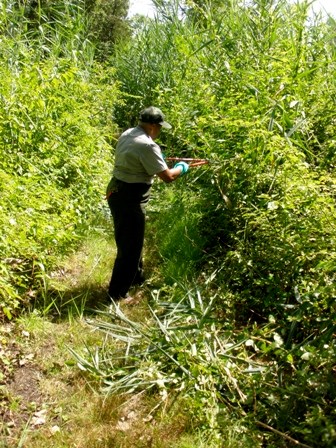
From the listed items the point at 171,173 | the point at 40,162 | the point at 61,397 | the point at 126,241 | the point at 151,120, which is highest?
the point at 151,120

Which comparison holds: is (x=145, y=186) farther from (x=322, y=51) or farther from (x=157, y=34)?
(x=157, y=34)

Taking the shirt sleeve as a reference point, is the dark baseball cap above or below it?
above

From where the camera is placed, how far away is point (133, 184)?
3.52m

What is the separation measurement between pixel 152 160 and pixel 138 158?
0.12m

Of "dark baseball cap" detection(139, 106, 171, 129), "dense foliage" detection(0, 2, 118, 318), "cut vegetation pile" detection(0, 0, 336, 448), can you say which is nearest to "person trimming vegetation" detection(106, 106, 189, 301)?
"dark baseball cap" detection(139, 106, 171, 129)

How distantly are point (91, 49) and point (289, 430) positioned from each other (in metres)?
5.81

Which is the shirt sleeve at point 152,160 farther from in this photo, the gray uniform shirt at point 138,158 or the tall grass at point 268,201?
the tall grass at point 268,201

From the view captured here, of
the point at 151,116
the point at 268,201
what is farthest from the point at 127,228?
the point at 268,201

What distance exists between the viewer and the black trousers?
3.54m

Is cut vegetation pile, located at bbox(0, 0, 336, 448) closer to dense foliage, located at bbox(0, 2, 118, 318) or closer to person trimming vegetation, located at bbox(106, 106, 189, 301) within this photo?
dense foliage, located at bbox(0, 2, 118, 318)

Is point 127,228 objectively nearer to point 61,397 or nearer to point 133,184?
point 133,184

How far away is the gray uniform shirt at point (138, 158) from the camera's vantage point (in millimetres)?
3383

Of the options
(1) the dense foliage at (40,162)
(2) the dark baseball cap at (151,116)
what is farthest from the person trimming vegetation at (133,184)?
(1) the dense foliage at (40,162)

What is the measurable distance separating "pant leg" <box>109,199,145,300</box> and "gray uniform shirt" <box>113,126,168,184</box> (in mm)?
240
